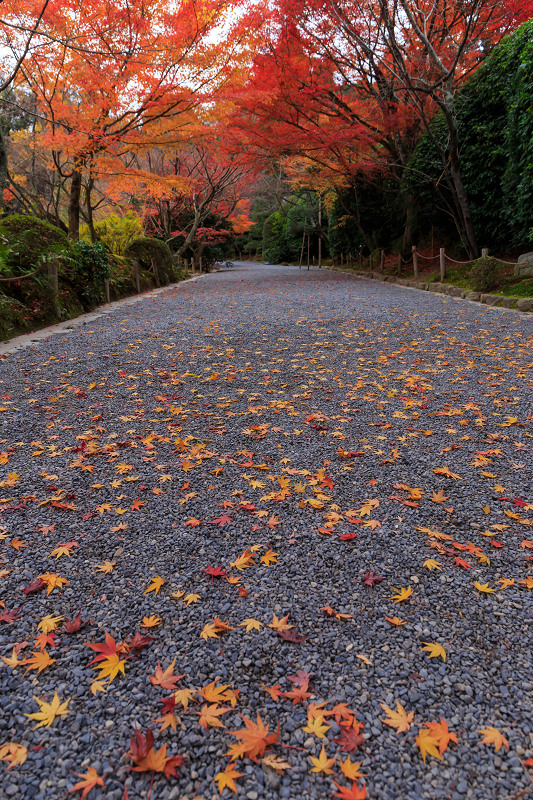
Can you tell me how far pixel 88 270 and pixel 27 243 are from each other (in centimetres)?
156

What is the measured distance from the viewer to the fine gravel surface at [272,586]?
4.41 ft

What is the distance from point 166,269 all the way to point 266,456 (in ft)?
47.7

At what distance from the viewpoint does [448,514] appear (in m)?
2.50

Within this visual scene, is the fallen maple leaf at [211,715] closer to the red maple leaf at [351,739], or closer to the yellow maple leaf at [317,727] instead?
the yellow maple leaf at [317,727]

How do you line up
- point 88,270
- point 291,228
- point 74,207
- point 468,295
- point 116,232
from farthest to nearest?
point 291,228 < point 116,232 < point 74,207 < point 468,295 < point 88,270

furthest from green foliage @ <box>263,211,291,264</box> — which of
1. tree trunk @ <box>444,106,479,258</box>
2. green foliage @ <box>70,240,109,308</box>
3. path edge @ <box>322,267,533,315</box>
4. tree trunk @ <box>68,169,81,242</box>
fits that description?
green foliage @ <box>70,240,109,308</box>

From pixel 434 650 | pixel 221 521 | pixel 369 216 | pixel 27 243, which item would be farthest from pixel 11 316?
pixel 369 216

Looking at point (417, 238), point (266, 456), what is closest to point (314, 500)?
point (266, 456)

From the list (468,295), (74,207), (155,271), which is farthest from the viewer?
(155,271)

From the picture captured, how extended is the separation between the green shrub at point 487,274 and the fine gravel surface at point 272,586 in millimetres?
6041

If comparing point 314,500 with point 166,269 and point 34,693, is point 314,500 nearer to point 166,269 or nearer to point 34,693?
point 34,693

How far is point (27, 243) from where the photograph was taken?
26.4ft

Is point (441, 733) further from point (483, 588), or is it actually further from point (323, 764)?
point (483, 588)

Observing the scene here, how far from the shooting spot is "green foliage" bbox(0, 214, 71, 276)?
7656 mm
